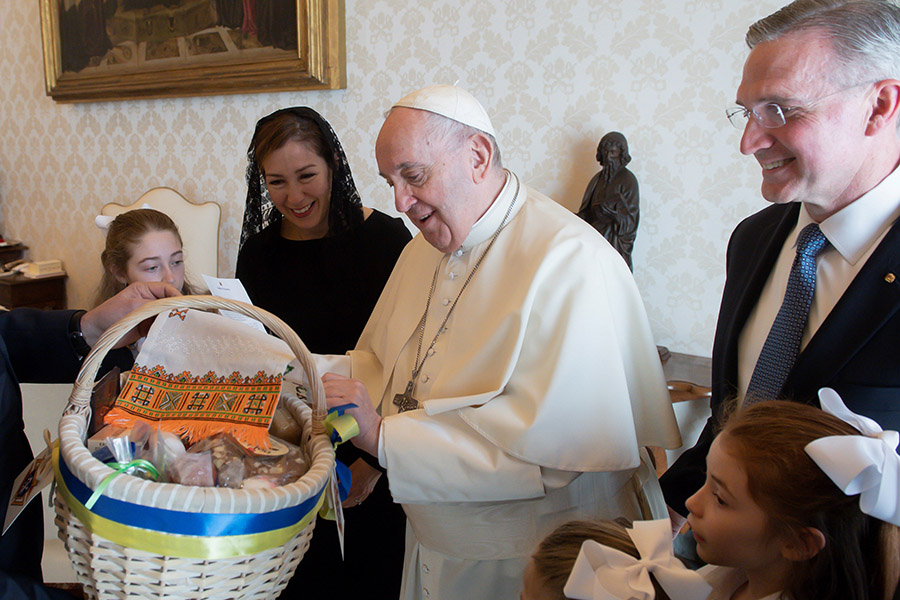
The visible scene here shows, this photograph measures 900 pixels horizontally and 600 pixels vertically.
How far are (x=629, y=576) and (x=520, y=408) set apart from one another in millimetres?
573

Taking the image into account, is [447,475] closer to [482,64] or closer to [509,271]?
[509,271]

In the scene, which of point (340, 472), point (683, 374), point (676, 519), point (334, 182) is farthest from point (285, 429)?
point (683, 374)

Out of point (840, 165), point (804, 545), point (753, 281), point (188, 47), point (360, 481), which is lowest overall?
point (360, 481)

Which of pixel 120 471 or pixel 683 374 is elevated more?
pixel 120 471

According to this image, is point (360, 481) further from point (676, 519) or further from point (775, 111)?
point (775, 111)

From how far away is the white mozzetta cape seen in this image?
149cm

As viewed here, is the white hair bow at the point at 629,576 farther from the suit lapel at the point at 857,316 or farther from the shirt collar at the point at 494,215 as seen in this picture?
the shirt collar at the point at 494,215

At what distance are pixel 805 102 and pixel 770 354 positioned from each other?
1.58ft

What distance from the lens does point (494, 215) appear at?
169cm

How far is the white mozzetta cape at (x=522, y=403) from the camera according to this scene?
1.49 metres

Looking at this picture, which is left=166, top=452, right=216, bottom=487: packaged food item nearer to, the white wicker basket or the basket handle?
the white wicker basket

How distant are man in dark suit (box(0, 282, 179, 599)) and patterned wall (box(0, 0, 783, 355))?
2.51 meters

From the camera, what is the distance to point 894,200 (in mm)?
1255

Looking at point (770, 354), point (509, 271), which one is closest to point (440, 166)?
point (509, 271)
